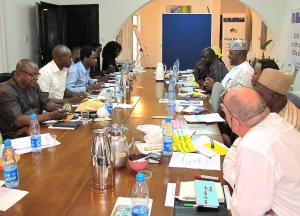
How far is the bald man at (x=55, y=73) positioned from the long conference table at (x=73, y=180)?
1.63 meters

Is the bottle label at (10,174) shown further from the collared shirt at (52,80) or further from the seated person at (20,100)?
the collared shirt at (52,80)

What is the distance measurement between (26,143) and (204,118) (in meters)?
1.40

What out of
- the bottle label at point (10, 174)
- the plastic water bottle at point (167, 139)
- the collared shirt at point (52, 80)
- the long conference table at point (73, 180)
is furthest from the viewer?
the collared shirt at point (52, 80)

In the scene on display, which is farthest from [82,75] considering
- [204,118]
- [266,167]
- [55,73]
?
[266,167]

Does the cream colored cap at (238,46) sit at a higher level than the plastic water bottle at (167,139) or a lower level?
higher

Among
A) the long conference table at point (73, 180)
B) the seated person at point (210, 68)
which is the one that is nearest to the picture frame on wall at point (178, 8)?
the seated person at point (210, 68)

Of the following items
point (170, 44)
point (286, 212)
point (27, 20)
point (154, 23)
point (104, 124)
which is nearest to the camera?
point (286, 212)

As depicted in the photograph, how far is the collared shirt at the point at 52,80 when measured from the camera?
3992 mm

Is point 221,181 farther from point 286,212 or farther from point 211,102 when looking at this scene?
point 211,102

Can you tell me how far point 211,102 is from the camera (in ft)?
11.7

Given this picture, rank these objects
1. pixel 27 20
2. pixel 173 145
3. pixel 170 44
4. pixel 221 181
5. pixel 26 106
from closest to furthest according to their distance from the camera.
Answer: pixel 221 181, pixel 173 145, pixel 26 106, pixel 27 20, pixel 170 44

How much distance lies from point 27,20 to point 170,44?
4.92 meters

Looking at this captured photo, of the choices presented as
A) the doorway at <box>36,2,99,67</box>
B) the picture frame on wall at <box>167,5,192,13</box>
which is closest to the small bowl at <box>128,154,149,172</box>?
the doorway at <box>36,2,99,67</box>

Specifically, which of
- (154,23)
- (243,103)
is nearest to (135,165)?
(243,103)
